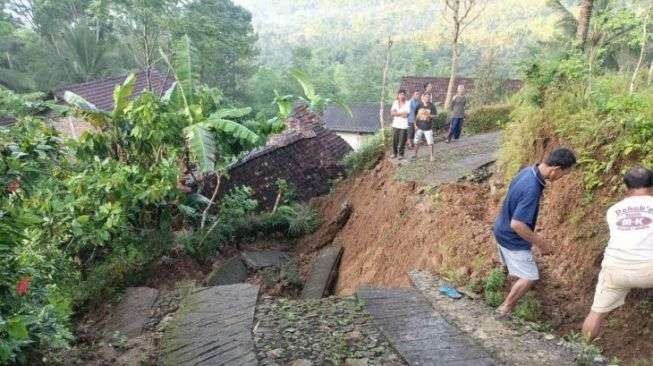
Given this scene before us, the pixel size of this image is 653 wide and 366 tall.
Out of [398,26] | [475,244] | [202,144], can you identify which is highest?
[398,26]

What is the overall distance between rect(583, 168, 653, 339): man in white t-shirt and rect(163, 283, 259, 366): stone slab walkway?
3007 millimetres

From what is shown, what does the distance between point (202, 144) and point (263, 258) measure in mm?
3390

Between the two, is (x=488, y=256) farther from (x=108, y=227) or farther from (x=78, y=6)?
(x=78, y=6)

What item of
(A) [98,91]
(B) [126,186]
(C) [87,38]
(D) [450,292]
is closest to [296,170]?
(B) [126,186]

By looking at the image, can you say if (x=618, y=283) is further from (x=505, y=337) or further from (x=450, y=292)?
(x=450, y=292)

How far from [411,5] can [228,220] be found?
316ft

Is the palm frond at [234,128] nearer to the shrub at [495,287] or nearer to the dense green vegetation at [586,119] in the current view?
the dense green vegetation at [586,119]

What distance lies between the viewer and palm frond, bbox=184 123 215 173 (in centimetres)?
703

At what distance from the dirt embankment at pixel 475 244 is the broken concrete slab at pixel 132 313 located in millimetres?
3154

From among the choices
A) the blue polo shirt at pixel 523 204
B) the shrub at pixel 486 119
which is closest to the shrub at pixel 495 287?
the blue polo shirt at pixel 523 204

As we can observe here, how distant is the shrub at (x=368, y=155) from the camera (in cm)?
1162

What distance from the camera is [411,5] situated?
315 feet

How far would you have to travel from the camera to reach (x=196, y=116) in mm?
7629

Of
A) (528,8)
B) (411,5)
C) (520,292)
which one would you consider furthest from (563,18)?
(411,5)
